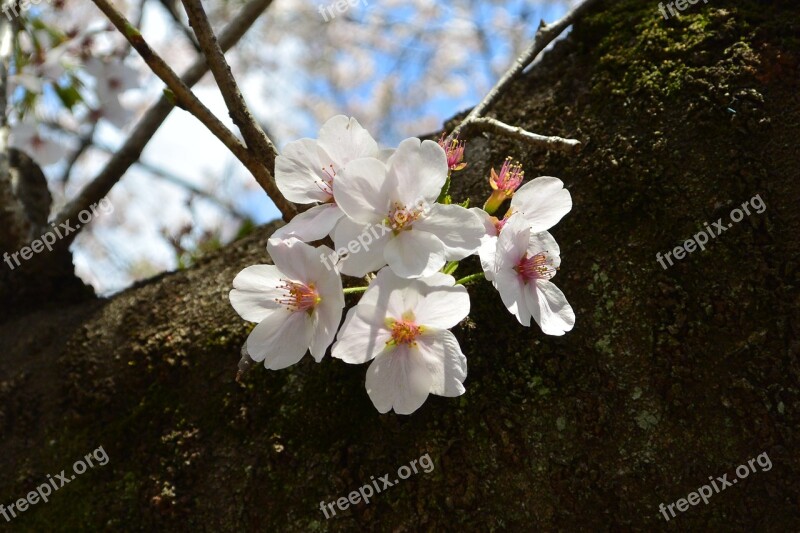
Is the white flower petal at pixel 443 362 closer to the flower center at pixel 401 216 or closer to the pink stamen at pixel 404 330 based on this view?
the pink stamen at pixel 404 330

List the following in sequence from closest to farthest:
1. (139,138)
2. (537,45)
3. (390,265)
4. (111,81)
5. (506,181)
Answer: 1. (390,265)
2. (506,181)
3. (537,45)
4. (139,138)
5. (111,81)

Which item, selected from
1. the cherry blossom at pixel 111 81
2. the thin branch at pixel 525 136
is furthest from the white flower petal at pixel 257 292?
the cherry blossom at pixel 111 81

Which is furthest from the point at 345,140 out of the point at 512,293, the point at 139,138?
the point at 139,138

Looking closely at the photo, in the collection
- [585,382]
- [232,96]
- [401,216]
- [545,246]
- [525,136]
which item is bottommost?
[585,382]

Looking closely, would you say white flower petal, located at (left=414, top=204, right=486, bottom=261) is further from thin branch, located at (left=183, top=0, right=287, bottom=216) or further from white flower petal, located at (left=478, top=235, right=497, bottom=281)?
thin branch, located at (left=183, top=0, right=287, bottom=216)

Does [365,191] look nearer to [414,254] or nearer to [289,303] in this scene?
[414,254]

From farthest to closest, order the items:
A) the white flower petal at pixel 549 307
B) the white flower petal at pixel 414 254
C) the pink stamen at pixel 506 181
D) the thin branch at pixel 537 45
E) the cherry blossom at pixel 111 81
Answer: the cherry blossom at pixel 111 81, the thin branch at pixel 537 45, the pink stamen at pixel 506 181, the white flower petal at pixel 549 307, the white flower petal at pixel 414 254

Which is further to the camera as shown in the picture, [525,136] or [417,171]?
[525,136]
